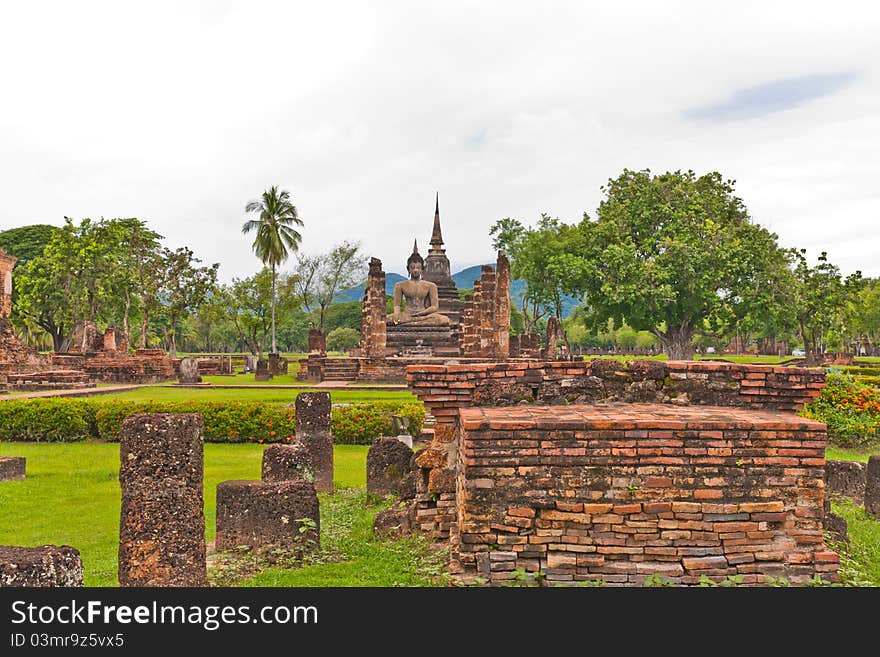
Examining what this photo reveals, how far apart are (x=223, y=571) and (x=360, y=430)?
314 inches

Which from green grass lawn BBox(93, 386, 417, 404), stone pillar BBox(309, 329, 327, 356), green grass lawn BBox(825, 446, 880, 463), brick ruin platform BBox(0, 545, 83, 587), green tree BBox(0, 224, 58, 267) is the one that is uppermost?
green tree BBox(0, 224, 58, 267)

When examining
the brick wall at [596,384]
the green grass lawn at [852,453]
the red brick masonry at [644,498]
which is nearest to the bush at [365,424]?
the brick wall at [596,384]

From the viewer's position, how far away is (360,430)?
1394cm

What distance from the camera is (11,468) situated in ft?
34.0

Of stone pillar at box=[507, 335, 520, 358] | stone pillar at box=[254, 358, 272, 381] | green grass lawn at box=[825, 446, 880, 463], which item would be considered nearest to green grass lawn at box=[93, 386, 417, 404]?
stone pillar at box=[254, 358, 272, 381]

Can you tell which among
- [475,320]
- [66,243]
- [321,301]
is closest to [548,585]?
[475,320]

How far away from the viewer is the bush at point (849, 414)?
13.6 m

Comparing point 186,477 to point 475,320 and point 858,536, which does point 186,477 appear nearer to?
point 858,536

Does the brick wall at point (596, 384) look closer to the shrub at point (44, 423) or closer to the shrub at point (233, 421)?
the shrub at point (233, 421)

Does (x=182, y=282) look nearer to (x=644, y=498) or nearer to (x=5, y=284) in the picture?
(x=5, y=284)

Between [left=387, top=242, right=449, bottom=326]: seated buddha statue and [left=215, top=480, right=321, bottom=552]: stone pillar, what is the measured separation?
928 inches

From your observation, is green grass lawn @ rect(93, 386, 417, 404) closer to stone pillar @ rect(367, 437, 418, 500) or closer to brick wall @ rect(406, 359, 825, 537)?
stone pillar @ rect(367, 437, 418, 500)

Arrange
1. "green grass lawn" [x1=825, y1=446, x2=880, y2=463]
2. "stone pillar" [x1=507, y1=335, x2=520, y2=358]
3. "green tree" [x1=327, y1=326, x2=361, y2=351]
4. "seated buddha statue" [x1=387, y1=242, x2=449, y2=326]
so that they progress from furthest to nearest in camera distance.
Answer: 1. "green tree" [x1=327, y1=326, x2=361, y2=351]
2. "stone pillar" [x1=507, y1=335, x2=520, y2=358]
3. "seated buddha statue" [x1=387, y1=242, x2=449, y2=326]
4. "green grass lawn" [x1=825, y1=446, x2=880, y2=463]

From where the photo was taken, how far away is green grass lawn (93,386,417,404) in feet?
64.0
